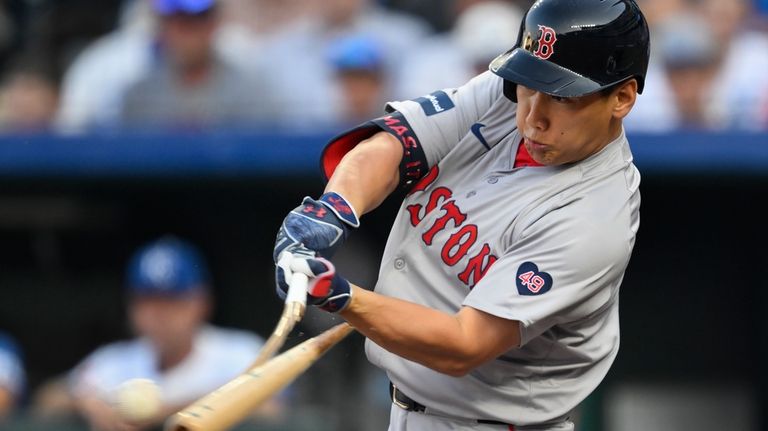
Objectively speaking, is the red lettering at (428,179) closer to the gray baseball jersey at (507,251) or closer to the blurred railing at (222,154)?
the gray baseball jersey at (507,251)

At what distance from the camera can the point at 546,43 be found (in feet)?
8.38

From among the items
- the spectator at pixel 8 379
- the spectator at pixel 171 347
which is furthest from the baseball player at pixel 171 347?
the spectator at pixel 8 379

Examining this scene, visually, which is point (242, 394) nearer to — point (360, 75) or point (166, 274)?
point (166, 274)

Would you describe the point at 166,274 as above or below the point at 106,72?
below

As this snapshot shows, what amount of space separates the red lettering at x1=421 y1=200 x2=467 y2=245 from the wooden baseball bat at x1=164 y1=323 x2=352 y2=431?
0.90 ft

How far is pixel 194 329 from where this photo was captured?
17.7 feet

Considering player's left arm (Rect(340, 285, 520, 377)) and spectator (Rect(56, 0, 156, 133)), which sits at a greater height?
player's left arm (Rect(340, 285, 520, 377))

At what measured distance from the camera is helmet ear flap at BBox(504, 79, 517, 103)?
268 centimetres

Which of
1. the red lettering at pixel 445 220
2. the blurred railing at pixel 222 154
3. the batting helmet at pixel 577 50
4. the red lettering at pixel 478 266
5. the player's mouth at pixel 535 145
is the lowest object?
the blurred railing at pixel 222 154

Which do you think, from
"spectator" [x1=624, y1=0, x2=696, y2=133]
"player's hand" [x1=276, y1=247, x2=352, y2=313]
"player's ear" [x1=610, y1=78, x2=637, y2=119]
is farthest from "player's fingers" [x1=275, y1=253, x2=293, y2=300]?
"spectator" [x1=624, y1=0, x2=696, y2=133]

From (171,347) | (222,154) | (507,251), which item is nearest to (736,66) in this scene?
(222,154)

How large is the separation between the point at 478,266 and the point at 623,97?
0.45m

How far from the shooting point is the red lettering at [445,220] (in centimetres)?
272

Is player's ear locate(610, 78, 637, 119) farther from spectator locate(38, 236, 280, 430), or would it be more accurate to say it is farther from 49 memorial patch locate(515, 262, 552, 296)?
spectator locate(38, 236, 280, 430)
